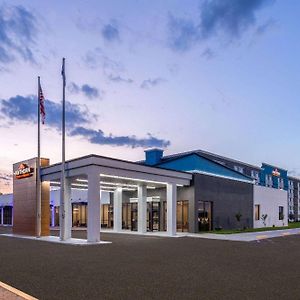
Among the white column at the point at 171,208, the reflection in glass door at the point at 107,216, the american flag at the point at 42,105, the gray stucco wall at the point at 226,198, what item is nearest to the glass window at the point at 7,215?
the reflection in glass door at the point at 107,216

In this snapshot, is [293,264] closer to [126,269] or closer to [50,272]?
[126,269]

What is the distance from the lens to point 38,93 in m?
31.1

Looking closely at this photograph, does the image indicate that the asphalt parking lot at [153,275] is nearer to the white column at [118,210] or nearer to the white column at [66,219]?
the white column at [66,219]

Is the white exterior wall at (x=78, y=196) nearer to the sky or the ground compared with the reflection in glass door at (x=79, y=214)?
nearer to the sky

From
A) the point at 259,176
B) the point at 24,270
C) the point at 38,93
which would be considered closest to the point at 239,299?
the point at 24,270

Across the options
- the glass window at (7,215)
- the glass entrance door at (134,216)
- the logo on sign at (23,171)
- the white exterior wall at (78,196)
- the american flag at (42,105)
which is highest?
the american flag at (42,105)

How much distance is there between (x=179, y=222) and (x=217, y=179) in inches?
221

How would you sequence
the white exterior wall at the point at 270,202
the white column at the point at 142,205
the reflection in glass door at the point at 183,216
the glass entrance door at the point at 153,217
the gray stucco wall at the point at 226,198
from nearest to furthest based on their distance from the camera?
the white column at the point at 142,205, the reflection in glass door at the point at 183,216, the gray stucco wall at the point at 226,198, the glass entrance door at the point at 153,217, the white exterior wall at the point at 270,202

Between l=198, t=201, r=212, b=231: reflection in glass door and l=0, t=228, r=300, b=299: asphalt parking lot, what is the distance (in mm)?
17913

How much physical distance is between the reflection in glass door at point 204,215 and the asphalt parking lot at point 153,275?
1791cm

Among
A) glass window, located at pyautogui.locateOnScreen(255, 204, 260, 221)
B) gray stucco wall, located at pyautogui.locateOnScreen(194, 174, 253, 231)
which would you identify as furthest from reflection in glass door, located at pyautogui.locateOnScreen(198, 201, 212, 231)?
glass window, located at pyautogui.locateOnScreen(255, 204, 260, 221)

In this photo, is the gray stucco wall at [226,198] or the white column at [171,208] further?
the gray stucco wall at [226,198]

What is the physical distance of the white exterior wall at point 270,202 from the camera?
47787 millimetres

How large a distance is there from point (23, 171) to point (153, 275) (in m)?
24.4
